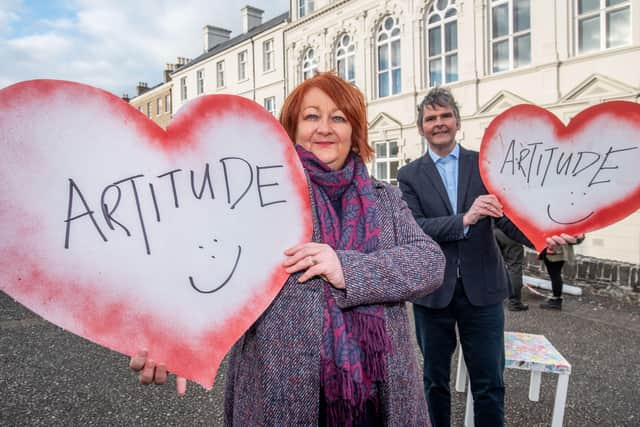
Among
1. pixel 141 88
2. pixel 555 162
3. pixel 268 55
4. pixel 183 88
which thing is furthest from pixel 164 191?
pixel 141 88

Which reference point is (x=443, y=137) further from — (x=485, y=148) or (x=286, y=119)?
(x=286, y=119)

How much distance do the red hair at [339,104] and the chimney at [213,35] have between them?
2740cm

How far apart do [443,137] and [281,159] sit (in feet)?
4.26

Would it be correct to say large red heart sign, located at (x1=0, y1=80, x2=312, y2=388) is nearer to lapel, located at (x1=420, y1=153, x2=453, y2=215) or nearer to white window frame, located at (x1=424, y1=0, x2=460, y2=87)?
lapel, located at (x1=420, y1=153, x2=453, y2=215)

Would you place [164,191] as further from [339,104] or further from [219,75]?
[219,75]

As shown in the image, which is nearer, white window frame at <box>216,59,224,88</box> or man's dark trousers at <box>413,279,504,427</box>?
man's dark trousers at <box>413,279,504,427</box>

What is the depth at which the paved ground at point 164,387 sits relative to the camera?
10.0 ft

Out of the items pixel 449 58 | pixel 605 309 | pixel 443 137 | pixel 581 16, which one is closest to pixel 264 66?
pixel 449 58

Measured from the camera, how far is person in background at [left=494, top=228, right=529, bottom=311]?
18.1 ft

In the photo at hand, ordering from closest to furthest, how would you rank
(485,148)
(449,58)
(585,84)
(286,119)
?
1. (286,119)
2. (485,148)
3. (585,84)
4. (449,58)

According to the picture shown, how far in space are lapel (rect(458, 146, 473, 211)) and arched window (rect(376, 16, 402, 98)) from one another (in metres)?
12.5

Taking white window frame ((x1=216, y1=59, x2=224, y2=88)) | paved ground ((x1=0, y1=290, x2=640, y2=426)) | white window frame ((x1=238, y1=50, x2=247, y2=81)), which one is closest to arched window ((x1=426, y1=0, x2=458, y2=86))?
paved ground ((x1=0, y1=290, x2=640, y2=426))

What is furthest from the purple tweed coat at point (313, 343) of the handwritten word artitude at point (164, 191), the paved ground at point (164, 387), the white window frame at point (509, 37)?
the white window frame at point (509, 37)

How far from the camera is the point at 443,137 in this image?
2203 millimetres
